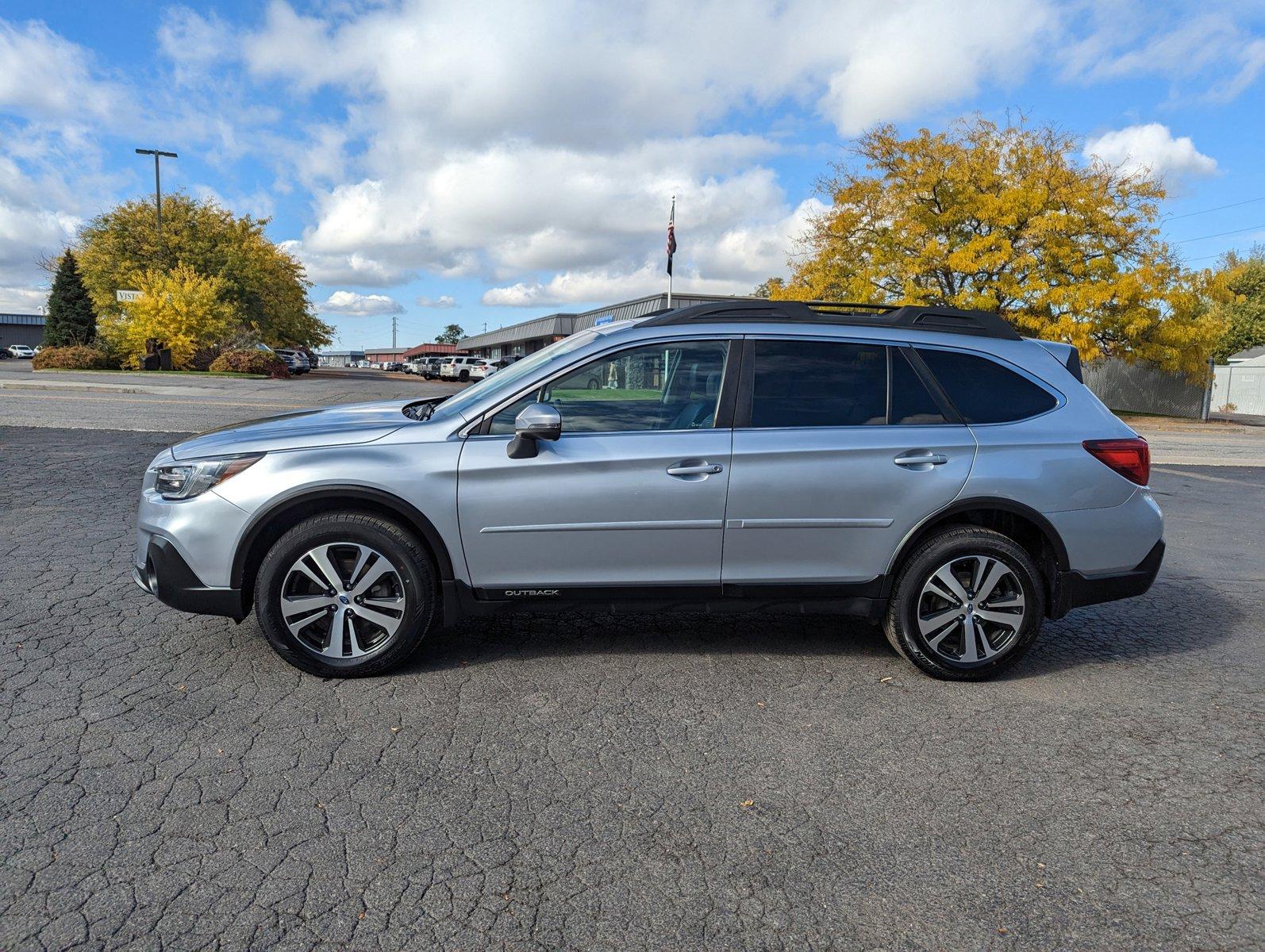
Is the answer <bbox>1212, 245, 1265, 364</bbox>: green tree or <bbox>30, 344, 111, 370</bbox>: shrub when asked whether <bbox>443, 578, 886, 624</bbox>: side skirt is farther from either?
<bbox>1212, 245, 1265, 364</bbox>: green tree

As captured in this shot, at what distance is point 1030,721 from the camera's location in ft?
13.3

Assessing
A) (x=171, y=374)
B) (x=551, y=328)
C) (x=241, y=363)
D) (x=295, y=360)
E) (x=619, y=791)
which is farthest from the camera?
(x=551, y=328)

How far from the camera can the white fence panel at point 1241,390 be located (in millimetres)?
49656

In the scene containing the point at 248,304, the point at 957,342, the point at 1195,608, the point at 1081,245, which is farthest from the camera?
the point at 248,304

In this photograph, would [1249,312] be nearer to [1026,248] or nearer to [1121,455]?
[1026,248]

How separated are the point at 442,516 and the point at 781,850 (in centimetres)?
213

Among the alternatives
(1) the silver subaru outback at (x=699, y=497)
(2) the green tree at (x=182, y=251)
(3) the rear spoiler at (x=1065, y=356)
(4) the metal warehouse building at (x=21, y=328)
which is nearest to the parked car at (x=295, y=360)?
(2) the green tree at (x=182, y=251)

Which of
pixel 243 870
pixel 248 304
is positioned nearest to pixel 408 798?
pixel 243 870

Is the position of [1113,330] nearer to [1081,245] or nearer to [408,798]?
[1081,245]

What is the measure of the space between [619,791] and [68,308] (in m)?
63.7

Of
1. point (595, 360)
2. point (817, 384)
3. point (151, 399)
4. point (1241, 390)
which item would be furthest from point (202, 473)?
point (1241, 390)

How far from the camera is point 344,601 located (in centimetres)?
424

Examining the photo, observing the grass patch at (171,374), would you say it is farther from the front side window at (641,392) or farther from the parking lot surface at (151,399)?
the front side window at (641,392)

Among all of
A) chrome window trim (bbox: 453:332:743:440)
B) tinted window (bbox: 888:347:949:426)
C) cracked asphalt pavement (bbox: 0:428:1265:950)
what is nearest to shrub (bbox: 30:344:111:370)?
cracked asphalt pavement (bbox: 0:428:1265:950)
